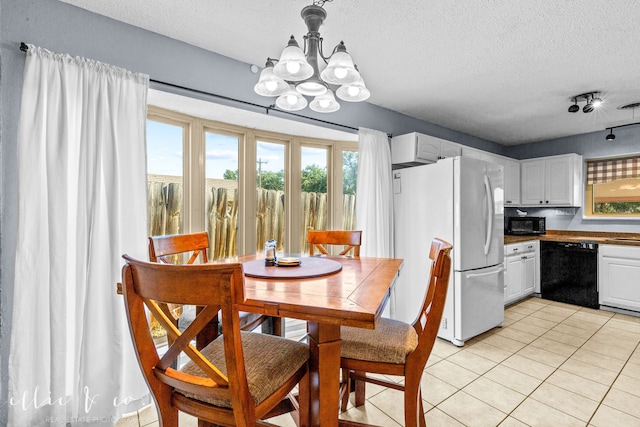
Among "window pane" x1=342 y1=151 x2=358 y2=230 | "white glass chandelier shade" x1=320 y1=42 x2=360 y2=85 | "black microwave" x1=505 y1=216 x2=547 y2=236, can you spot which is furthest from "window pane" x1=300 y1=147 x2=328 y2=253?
"black microwave" x1=505 y1=216 x2=547 y2=236

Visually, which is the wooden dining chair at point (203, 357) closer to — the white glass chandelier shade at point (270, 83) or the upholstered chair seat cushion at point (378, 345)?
the upholstered chair seat cushion at point (378, 345)

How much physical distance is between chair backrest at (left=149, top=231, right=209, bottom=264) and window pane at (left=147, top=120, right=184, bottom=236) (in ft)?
2.31

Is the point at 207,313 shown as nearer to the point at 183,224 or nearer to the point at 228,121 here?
the point at 183,224

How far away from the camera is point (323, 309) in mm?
988

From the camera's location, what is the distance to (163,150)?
252 centimetres

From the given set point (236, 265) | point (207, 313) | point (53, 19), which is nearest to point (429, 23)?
point (236, 265)

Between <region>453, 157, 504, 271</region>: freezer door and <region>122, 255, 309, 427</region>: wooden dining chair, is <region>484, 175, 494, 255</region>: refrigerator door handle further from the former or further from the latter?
<region>122, 255, 309, 427</region>: wooden dining chair

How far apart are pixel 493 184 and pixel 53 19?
3577 mm

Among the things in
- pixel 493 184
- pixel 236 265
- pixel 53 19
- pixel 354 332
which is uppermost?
pixel 53 19

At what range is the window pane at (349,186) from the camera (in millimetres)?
3543

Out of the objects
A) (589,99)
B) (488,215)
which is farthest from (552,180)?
(488,215)

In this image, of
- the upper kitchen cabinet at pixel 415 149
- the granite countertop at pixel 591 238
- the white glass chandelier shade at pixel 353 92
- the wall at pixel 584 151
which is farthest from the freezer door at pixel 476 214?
the wall at pixel 584 151

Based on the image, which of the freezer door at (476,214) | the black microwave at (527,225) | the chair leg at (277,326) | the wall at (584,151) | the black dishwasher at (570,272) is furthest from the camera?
the black microwave at (527,225)

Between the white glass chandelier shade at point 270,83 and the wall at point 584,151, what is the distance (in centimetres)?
490
